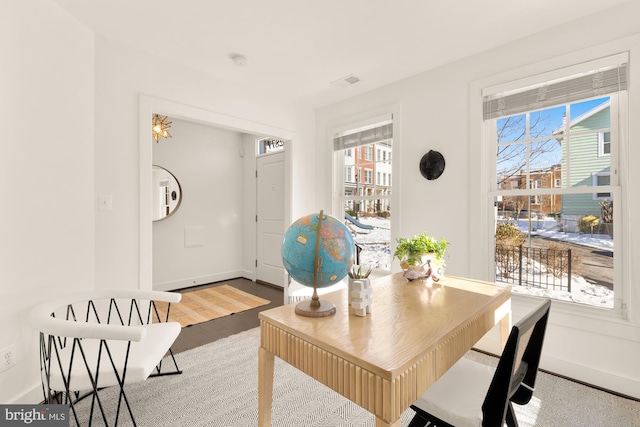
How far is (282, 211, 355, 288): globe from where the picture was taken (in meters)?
1.21

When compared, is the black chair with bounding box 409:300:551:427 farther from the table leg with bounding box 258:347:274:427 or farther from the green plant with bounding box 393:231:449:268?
the green plant with bounding box 393:231:449:268

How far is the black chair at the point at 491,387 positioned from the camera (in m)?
0.97

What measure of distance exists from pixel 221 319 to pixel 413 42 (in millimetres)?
3331

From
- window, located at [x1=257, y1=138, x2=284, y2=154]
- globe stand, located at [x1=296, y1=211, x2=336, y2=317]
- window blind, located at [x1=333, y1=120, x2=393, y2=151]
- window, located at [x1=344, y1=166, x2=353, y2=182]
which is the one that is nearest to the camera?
globe stand, located at [x1=296, y1=211, x2=336, y2=317]

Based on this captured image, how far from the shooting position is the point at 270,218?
4.88 meters

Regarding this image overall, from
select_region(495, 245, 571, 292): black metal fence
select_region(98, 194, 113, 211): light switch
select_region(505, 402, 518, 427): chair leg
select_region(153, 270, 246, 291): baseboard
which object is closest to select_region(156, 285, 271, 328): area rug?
select_region(153, 270, 246, 291): baseboard

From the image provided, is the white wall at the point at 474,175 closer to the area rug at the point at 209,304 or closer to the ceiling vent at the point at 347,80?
the ceiling vent at the point at 347,80

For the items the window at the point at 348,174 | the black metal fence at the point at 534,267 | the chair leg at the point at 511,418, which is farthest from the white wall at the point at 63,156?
the black metal fence at the point at 534,267

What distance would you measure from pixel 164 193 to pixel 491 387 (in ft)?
15.3

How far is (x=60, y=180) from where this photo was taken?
2094 mm

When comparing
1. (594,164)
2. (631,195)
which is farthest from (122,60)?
(631,195)

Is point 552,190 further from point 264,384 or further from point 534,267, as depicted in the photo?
point 264,384

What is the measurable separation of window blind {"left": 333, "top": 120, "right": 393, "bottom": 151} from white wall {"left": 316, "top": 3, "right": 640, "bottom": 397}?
169 mm

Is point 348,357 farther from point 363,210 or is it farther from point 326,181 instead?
point 326,181
